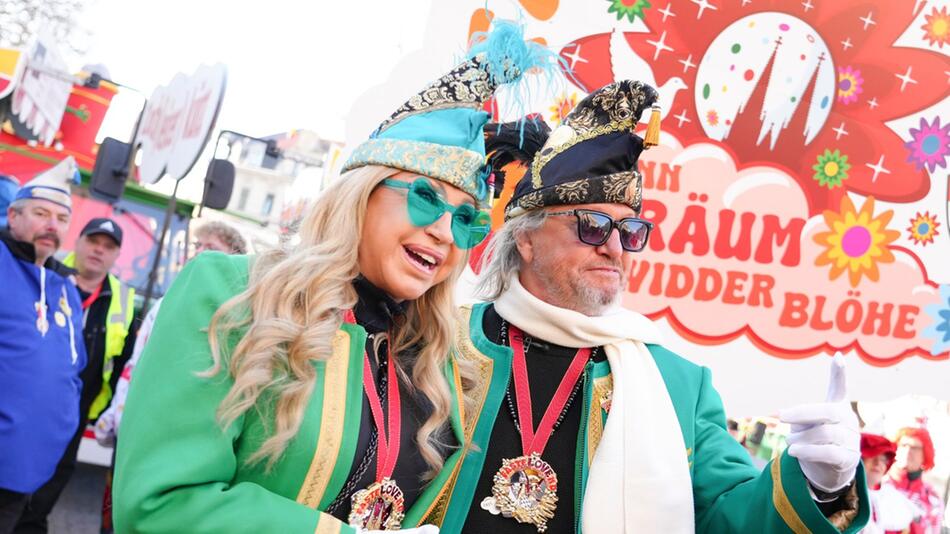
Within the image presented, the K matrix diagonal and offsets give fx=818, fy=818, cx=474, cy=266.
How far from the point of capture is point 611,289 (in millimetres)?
2627

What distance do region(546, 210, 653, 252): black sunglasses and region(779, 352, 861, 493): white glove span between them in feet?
2.65

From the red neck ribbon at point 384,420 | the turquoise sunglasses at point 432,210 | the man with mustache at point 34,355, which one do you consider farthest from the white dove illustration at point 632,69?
the man with mustache at point 34,355

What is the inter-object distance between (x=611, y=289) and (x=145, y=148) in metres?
6.83

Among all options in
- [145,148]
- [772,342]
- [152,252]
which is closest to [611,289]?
[772,342]

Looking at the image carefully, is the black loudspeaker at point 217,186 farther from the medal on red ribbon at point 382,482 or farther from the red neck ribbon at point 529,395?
the medal on red ribbon at point 382,482

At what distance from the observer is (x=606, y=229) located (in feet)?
8.53

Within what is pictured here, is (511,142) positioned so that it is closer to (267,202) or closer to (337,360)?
(337,360)

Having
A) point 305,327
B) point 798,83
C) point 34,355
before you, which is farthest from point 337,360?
point 34,355

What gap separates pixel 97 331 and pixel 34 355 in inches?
38.6

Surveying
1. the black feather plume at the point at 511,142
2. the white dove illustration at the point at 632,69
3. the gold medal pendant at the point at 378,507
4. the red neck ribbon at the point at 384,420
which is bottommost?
the gold medal pendant at the point at 378,507

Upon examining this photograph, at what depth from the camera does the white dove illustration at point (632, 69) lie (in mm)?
3373

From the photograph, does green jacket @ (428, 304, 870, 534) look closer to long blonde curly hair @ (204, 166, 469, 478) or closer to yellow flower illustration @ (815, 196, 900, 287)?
long blonde curly hair @ (204, 166, 469, 478)

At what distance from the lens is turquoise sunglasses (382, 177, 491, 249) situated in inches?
75.4

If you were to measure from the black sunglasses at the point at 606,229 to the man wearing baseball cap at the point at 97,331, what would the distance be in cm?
332
